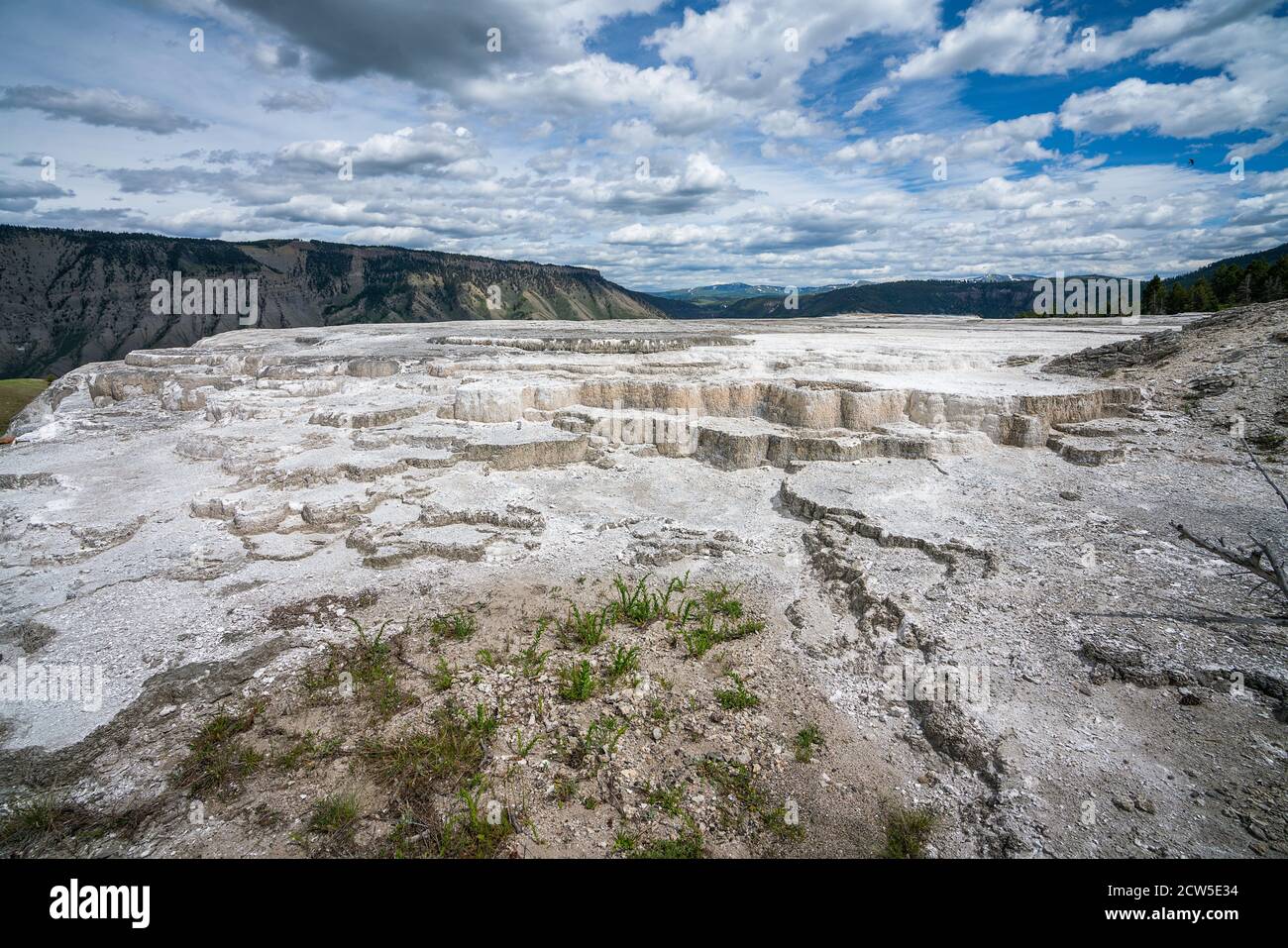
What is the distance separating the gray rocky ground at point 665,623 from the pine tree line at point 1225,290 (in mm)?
36426

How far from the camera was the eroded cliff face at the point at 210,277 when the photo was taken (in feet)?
376

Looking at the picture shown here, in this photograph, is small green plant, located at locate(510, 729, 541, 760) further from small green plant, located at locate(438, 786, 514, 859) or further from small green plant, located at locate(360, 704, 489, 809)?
small green plant, located at locate(438, 786, 514, 859)

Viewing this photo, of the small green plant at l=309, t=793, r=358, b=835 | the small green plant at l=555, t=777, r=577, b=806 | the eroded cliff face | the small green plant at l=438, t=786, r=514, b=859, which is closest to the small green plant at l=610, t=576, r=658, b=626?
the small green plant at l=555, t=777, r=577, b=806

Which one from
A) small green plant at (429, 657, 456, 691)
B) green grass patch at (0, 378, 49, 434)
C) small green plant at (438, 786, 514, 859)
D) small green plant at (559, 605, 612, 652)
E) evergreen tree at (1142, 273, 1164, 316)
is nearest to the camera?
small green plant at (438, 786, 514, 859)

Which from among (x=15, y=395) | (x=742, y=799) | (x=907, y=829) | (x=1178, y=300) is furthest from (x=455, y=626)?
(x=1178, y=300)

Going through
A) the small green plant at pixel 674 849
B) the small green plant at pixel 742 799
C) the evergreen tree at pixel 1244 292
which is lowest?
the small green plant at pixel 674 849

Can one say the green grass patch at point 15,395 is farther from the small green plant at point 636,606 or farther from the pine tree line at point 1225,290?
the pine tree line at point 1225,290

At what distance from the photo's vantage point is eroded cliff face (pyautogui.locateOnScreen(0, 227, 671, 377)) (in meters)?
114

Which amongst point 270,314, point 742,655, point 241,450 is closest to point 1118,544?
point 742,655

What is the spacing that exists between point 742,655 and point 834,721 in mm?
1502

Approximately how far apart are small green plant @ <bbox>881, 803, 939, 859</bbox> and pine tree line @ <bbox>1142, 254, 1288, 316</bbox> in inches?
2095

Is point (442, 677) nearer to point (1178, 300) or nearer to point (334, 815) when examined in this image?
point (334, 815)

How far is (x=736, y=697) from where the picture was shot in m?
7.04

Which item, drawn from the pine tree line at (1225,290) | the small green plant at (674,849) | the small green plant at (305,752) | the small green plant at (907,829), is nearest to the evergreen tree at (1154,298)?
the pine tree line at (1225,290)
